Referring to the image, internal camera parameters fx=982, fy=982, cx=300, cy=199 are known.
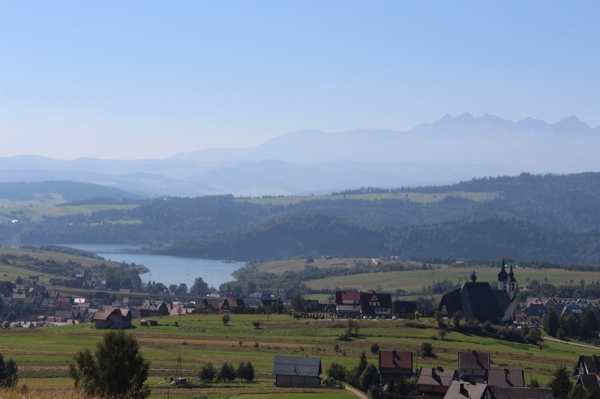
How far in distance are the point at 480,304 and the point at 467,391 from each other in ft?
121

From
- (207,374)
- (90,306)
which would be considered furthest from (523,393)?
(90,306)

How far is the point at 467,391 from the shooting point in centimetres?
3550

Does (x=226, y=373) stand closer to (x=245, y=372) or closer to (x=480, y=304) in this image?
(x=245, y=372)

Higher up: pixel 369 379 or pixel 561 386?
pixel 561 386

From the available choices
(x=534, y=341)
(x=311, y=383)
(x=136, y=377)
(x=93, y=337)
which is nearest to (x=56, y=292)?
(x=93, y=337)

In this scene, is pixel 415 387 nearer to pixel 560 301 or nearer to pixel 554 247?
pixel 560 301

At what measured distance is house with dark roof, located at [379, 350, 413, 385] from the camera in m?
43.0

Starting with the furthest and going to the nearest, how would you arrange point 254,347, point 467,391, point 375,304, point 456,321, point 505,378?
1. point 375,304
2. point 456,321
3. point 254,347
4. point 505,378
5. point 467,391

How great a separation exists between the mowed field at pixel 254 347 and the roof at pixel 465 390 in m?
4.62

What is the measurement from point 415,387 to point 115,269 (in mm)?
90973

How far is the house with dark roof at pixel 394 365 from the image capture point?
43.0 m

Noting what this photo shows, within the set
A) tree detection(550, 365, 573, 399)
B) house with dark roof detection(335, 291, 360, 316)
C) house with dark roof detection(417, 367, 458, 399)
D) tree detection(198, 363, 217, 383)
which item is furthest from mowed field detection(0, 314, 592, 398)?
house with dark roof detection(335, 291, 360, 316)

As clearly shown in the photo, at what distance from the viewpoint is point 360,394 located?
130ft

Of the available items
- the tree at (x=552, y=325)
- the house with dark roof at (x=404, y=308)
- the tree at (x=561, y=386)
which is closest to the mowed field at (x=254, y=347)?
the tree at (x=561, y=386)
